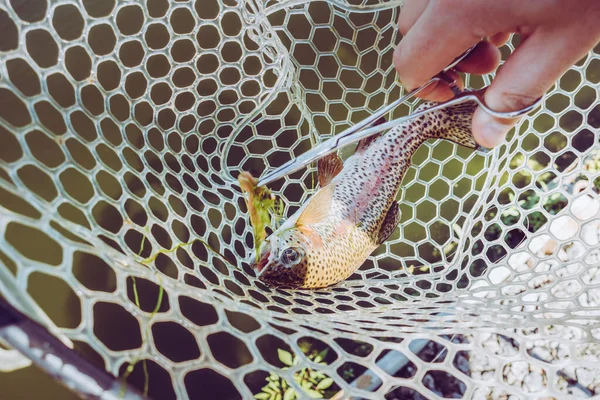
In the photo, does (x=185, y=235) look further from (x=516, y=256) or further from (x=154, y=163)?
(x=516, y=256)

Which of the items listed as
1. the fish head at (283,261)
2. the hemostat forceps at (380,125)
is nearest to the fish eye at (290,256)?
the fish head at (283,261)

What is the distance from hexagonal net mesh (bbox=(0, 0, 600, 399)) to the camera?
6.26 ft

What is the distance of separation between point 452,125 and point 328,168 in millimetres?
706

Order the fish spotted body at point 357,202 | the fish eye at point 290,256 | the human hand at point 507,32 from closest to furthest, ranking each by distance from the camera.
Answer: the human hand at point 507,32 < the fish eye at point 290,256 < the fish spotted body at point 357,202

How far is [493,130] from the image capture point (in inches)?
58.0

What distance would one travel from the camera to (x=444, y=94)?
1.81 m

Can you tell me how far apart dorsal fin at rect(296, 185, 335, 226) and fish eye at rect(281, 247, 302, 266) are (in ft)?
0.84

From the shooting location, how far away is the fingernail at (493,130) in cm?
145

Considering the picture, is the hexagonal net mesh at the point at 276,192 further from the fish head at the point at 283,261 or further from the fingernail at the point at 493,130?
the fingernail at the point at 493,130

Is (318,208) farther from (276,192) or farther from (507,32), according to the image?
(507,32)

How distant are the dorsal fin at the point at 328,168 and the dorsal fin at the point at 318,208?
8cm

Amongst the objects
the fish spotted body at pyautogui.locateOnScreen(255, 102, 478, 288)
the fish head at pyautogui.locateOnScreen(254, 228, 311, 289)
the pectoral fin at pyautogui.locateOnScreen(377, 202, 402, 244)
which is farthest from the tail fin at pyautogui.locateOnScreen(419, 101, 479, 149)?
the fish head at pyautogui.locateOnScreen(254, 228, 311, 289)

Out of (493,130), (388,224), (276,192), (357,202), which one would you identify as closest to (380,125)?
(493,130)

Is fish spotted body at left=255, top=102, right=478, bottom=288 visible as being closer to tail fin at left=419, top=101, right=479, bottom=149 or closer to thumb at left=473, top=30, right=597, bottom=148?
tail fin at left=419, top=101, right=479, bottom=149
